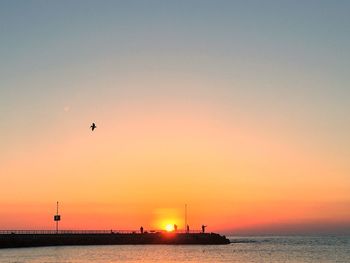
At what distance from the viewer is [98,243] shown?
448 ft

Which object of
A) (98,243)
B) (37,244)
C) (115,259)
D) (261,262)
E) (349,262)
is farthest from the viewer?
(98,243)

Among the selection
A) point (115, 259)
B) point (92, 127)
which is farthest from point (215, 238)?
point (92, 127)

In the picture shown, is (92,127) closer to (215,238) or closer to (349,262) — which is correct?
(349,262)

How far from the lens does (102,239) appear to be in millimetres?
138125

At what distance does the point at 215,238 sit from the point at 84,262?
75.9 metres

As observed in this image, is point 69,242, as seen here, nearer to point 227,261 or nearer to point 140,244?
point 140,244

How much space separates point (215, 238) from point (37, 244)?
52.1 m

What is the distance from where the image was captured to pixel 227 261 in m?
95.0

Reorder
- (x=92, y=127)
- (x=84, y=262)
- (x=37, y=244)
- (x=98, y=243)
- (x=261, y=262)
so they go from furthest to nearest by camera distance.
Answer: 1. (x=98, y=243)
2. (x=37, y=244)
3. (x=261, y=262)
4. (x=84, y=262)
5. (x=92, y=127)

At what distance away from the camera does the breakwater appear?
121125 mm

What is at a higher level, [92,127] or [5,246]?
[92,127]

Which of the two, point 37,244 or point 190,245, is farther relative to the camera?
point 190,245


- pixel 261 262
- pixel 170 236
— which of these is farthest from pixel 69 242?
pixel 261 262

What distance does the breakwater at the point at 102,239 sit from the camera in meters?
121
